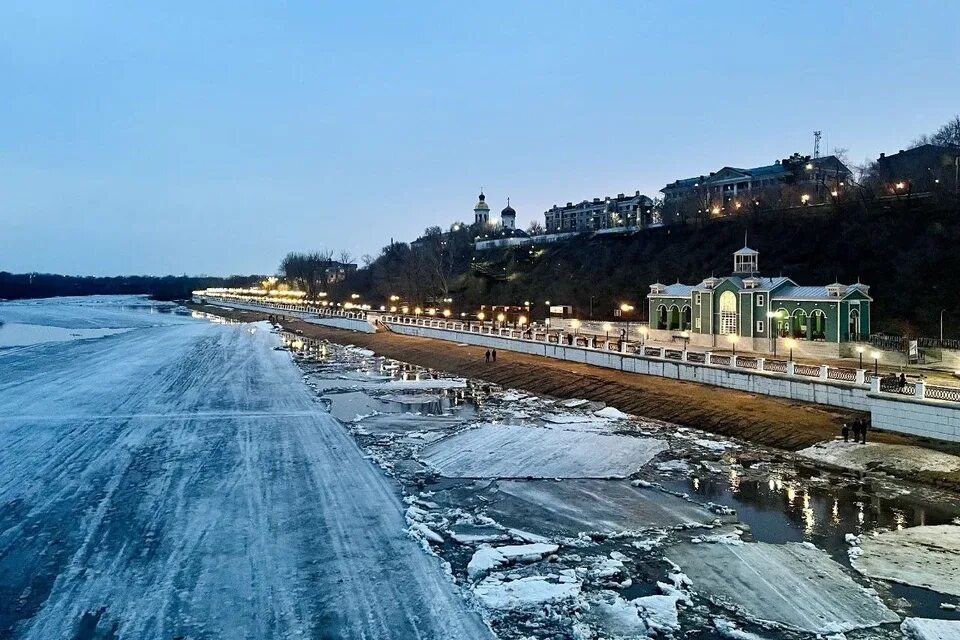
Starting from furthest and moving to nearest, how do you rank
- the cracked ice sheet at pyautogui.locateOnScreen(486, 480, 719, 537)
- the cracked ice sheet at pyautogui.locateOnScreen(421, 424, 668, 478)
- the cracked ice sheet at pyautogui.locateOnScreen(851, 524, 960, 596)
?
the cracked ice sheet at pyautogui.locateOnScreen(421, 424, 668, 478) < the cracked ice sheet at pyautogui.locateOnScreen(486, 480, 719, 537) < the cracked ice sheet at pyautogui.locateOnScreen(851, 524, 960, 596)

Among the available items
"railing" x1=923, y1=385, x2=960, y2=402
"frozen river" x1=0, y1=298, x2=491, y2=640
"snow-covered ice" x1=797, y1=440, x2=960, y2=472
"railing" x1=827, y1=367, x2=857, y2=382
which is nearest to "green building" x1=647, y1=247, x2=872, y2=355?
"railing" x1=827, y1=367, x2=857, y2=382

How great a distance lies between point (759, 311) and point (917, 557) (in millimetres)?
33633

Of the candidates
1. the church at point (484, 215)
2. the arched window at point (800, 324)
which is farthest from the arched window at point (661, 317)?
the church at point (484, 215)

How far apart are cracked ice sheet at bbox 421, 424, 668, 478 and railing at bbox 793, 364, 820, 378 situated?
9.15 m

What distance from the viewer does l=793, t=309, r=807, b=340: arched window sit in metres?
43.0

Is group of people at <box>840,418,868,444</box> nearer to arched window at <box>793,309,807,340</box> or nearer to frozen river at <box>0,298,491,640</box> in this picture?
frozen river at <box>0,298,491,640</box>

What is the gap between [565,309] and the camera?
7125cm

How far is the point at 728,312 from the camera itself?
154ft

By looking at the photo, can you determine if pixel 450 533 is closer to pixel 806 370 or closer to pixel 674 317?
pixel 806 370

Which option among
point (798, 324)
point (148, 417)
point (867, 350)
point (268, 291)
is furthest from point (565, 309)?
point (268, 291)

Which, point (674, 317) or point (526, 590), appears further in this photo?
point (674, 317)

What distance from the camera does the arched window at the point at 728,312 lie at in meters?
46.6

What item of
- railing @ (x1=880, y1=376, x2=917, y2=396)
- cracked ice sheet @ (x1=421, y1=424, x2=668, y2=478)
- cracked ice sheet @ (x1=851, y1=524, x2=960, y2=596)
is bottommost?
cracked ice sheet @ (x1=851, y1=524, x2=960, y2=596)

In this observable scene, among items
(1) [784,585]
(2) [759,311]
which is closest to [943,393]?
(1) [784,585]
